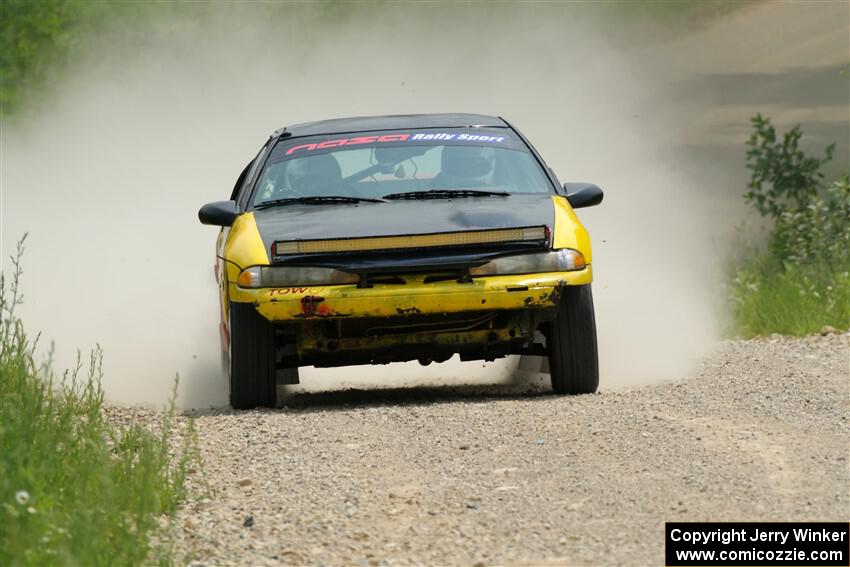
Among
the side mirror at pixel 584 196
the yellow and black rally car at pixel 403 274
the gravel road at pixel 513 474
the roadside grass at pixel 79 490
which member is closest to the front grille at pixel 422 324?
the yellow and black rally car at pixel 403 274

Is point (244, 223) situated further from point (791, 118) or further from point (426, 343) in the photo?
point (791, 118)

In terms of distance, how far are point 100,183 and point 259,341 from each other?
16.5 metres

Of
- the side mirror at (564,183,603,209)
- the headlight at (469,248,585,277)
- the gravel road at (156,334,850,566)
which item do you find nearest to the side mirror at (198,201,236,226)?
the gravel road at (156,334,850,566)

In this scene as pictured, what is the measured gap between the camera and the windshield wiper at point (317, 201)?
993cm

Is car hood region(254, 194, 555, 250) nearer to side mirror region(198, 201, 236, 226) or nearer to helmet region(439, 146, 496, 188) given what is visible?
side mirror region(198, 201, 236, 226)

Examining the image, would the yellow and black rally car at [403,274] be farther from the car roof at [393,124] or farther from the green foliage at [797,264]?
the green foliage at [797,264]

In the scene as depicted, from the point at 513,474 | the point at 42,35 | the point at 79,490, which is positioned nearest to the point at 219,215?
the point at 513,474

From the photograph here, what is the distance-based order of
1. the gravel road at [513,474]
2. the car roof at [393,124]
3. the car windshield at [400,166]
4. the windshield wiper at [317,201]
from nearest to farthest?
the gravel road at [513,474], the windshield wiper at [317,201], the car windshield at [400,166], the car roof at [393,124]

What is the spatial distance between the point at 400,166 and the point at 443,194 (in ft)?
1.58

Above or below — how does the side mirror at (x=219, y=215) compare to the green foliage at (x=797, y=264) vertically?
above

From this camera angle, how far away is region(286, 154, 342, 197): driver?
10.2 m

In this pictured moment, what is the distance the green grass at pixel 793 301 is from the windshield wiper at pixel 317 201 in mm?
4719

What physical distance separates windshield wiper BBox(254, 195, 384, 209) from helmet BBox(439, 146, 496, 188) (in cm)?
55

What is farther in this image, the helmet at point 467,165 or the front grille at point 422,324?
the helmet at point 467,165
